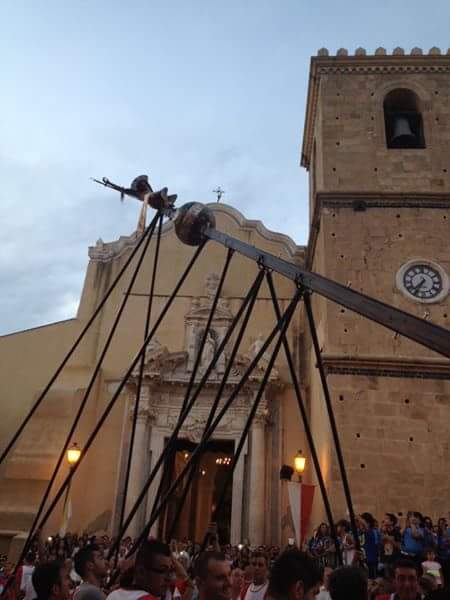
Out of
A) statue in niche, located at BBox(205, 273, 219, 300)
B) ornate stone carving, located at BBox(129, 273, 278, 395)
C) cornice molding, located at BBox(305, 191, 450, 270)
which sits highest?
cornice molding, located at BBox(305, 191, 450, 270)

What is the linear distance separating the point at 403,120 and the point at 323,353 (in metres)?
6.72

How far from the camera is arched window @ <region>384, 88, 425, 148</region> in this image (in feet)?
46.4

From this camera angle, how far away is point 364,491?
33.2 ft

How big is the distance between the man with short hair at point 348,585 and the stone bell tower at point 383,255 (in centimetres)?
781

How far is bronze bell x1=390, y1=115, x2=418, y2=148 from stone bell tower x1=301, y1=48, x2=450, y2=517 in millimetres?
30

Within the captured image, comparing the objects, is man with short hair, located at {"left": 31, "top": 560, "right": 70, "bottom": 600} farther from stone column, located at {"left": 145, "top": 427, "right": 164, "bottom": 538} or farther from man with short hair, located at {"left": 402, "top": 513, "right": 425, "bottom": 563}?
stone column, located at {"left": 145, "top": 427, "right": 164, "bottom": 538}

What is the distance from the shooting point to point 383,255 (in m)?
12.5

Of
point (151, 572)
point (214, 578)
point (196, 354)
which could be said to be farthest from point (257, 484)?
point (214, 578)

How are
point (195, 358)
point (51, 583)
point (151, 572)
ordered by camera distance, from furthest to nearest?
1. point (195, 358)
2. point (51, 583)
3. point (151, 572)

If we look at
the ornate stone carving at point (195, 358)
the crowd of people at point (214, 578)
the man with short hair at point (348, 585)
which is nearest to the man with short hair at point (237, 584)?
the crowd of people at point (214, 578)

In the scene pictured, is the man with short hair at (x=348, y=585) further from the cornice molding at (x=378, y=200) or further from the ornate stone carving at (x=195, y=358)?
the ornate stone carving at (x=195, y=358)

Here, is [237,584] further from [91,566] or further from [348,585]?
[348,585]

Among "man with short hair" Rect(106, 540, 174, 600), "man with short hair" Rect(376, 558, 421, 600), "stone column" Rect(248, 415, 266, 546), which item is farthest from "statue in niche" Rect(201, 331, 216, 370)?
"man with short hair" Rect(106, 540, 174, 600)

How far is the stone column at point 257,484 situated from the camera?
1294 cm
